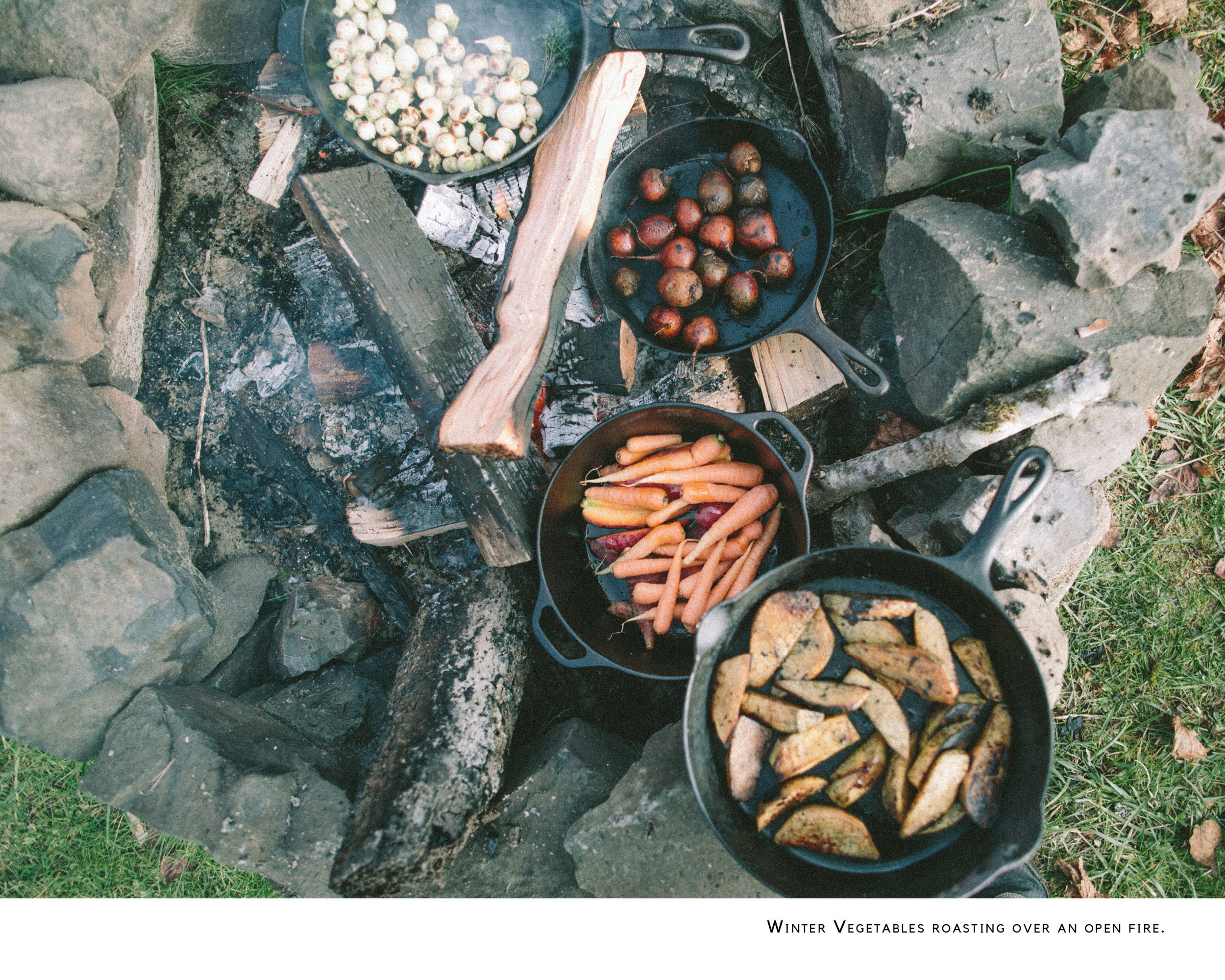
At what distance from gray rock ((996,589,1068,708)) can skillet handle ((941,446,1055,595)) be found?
419 mm

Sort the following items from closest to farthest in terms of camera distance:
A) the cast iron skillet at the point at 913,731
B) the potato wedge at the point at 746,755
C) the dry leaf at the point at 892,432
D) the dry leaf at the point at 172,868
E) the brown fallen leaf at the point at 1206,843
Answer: the cast iron skillet at the point at 913,731 → the potato wedge at the point at 746,755 → the brown fallen leaf at the point at 1206,843 → the dry leaf at the point at 892,432 → the dry leaf at the point at 172,868

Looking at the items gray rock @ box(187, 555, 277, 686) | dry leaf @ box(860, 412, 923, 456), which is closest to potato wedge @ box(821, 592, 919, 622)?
Answer: dry leaf @ box(860, 412, 923, 456)

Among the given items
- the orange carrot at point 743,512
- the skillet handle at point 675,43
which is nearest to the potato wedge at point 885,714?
the orange carrot at point 743,512

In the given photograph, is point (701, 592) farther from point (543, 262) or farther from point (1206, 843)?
point (1206, 843)

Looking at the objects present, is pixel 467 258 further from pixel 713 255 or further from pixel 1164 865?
pixel 1164 865

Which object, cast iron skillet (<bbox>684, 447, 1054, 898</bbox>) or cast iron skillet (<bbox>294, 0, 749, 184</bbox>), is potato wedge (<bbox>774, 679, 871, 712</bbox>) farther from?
cast iron skillet (<bbox>294, 0, 749, 184</bbox>)

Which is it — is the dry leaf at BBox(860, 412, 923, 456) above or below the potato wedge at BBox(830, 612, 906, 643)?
above

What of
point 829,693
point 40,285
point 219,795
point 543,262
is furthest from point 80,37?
point 829,693

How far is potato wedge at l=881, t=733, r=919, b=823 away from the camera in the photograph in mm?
1918

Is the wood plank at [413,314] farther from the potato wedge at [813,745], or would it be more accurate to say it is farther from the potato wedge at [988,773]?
the potato wedge at [988,773]

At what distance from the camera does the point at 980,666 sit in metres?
2.02

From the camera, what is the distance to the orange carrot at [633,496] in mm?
2568

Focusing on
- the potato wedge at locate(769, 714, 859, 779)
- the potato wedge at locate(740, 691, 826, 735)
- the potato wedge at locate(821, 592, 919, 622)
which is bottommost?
the potato wedge at locate(769, 714, 859, 779)

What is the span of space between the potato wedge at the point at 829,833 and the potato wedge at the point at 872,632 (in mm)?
512
